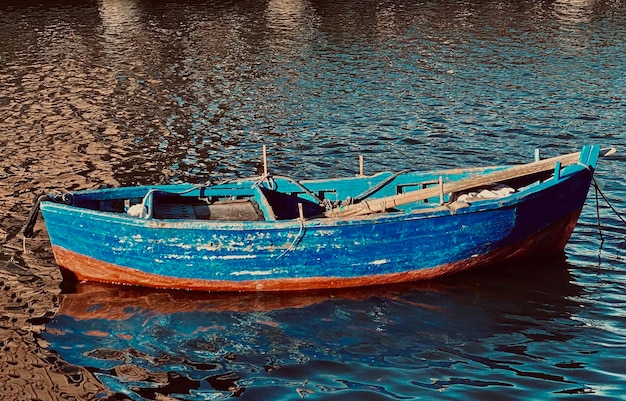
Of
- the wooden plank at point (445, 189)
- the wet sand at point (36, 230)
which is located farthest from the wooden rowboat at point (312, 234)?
the wet sand at point (36, 230)

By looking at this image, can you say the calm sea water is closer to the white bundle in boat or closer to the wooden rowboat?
the wooden rowboat

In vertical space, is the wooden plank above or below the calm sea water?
above

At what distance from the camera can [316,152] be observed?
22.3 m

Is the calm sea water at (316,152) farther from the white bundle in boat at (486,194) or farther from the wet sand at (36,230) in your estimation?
the white bundle in boat at (486,194)

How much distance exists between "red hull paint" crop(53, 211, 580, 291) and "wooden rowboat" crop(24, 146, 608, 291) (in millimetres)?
20

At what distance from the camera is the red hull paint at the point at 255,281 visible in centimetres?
1376

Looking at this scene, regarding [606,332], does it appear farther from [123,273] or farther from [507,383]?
[123,273]

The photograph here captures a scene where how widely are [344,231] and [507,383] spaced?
3.54 metres

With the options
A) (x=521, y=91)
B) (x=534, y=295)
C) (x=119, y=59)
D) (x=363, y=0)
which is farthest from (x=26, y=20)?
(x=534, y=295)

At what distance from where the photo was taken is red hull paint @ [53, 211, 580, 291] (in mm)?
13758

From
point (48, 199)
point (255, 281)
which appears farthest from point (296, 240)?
point (48, 199)

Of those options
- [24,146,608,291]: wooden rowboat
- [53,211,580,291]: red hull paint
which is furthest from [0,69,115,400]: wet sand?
[24,146,608,291]: wooden rowboat

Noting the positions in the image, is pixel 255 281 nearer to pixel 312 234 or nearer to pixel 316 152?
pixel 312 234

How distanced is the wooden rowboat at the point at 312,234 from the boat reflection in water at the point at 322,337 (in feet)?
1.09
